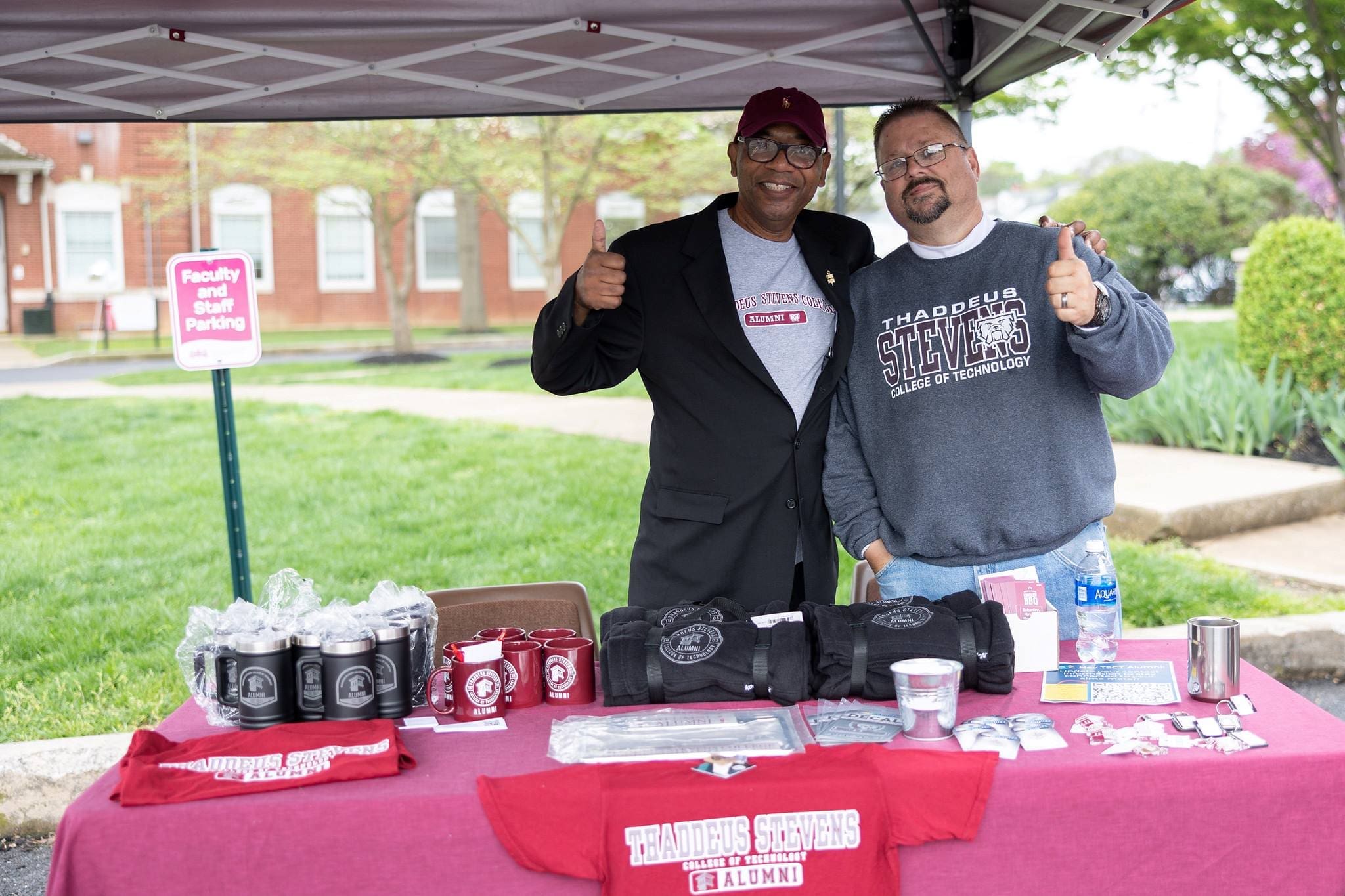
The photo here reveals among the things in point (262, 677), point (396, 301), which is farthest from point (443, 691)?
point (396, 301)

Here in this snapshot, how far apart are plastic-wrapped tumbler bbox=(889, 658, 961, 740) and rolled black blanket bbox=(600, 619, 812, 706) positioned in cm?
25

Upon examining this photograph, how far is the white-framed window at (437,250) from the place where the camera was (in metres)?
27.9

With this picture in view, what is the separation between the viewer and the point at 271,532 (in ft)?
24.5

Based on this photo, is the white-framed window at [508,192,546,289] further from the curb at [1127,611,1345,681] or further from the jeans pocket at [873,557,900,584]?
the jeans pocket at [873,557,900,584]

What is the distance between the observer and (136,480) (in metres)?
9.07

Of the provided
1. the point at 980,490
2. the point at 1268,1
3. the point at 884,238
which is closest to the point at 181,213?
the point at 884,238

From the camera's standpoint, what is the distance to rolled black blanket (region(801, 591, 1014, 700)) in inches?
87.7

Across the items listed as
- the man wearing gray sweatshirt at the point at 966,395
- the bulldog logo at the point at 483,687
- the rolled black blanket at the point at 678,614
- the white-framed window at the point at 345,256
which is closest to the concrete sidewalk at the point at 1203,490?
the man wearing gray sweatshirt at the point at 966,395

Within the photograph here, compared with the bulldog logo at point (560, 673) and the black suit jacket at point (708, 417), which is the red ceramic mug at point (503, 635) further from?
the black suit jacket at point (708, 417)

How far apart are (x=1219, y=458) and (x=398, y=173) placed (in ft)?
51.6

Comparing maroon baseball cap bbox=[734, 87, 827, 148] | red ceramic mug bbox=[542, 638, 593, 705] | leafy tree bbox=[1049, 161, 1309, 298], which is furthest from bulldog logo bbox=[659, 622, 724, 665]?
leafy tree bbox=[1049, 161, 1309, 298]

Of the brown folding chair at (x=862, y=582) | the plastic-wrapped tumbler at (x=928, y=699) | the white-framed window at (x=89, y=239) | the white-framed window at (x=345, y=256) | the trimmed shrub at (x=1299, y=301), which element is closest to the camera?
the plastic-wrapped tumbler at (x=928, y=699)

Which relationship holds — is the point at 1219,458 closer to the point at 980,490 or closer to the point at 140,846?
the point at 980,490

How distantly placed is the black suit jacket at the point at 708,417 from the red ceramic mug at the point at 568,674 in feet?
2.24
